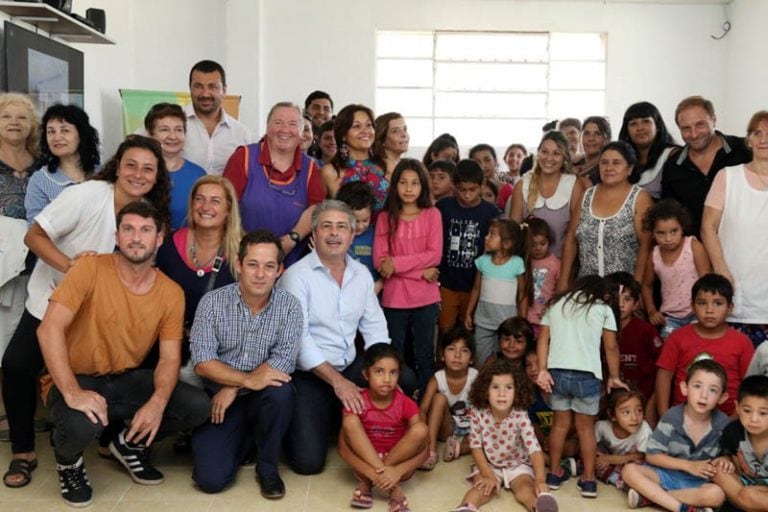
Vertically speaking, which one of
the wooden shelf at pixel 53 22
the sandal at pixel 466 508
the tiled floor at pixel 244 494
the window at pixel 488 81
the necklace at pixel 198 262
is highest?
the window at pixel 488 81

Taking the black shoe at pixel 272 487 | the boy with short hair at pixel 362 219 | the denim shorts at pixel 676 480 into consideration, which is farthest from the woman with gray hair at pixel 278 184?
the denim shorts at pixel 676 480

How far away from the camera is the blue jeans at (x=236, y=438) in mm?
3156

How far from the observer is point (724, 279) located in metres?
3.42

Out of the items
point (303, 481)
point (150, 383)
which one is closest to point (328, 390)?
point (303, 481)

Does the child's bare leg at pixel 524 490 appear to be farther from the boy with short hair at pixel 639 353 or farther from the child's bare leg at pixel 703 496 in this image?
the boy with short hair at pixel 639 353

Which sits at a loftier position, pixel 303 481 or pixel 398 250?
pixel 398 250

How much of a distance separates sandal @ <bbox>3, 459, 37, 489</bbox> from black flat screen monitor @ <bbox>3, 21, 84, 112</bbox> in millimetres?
2178

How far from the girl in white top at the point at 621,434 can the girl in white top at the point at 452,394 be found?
26.4 inches

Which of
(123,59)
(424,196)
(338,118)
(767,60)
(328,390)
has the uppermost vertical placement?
(767,60)

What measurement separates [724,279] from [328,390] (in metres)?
1.91

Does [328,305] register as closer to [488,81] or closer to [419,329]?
[419,329]

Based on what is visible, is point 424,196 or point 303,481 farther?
point 424,196

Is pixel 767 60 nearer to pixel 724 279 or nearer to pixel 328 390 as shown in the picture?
pixel 724 279

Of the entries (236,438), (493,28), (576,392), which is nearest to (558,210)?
(576,392)
